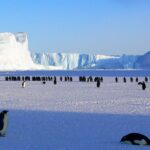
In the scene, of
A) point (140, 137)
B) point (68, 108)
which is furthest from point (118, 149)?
point (68, 108)

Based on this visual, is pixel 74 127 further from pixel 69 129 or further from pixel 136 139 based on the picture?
pixel 136 139

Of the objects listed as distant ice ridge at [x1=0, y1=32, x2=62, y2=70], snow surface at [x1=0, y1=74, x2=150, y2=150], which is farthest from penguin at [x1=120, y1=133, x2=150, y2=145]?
distant ice ridge at [x1=0, y1=32, x2=62, y2=70]

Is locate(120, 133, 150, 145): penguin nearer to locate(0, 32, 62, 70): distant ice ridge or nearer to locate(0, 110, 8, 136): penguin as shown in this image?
locate(0, 110, 8, 136): penguin

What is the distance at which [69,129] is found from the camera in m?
10.3

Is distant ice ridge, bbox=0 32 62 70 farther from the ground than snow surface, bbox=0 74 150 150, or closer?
closer

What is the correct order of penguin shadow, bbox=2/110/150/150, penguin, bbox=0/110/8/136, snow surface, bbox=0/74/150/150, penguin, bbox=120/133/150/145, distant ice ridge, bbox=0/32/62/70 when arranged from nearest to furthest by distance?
penguin, bbox=120/133/150/145, snow surface, bbox=0/74/150/150, penguin shadow, bbox=2/110/150/150, penguin, bbox=0/110/8/136, distant ice ridge, bbox=0/32/62/70

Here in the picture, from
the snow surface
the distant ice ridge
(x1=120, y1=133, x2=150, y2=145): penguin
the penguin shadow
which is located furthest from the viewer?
the distant ice ridge

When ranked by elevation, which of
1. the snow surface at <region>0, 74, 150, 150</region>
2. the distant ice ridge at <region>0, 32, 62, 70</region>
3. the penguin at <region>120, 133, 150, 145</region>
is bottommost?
the distant ice ridge at <region>0, 32, 62, 70</region>

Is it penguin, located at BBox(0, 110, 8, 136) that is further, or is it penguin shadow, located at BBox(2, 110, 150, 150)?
penguin, located at BBox(0, 110, 8, 136)

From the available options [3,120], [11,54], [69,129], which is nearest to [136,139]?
[69,129]

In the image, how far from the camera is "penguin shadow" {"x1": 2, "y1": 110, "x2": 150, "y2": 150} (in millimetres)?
8336

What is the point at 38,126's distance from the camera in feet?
35.8

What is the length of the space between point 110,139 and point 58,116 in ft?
14.2

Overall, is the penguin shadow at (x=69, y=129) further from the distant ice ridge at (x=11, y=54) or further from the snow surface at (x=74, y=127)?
the distant ice ridge at (x=11, y=54)
